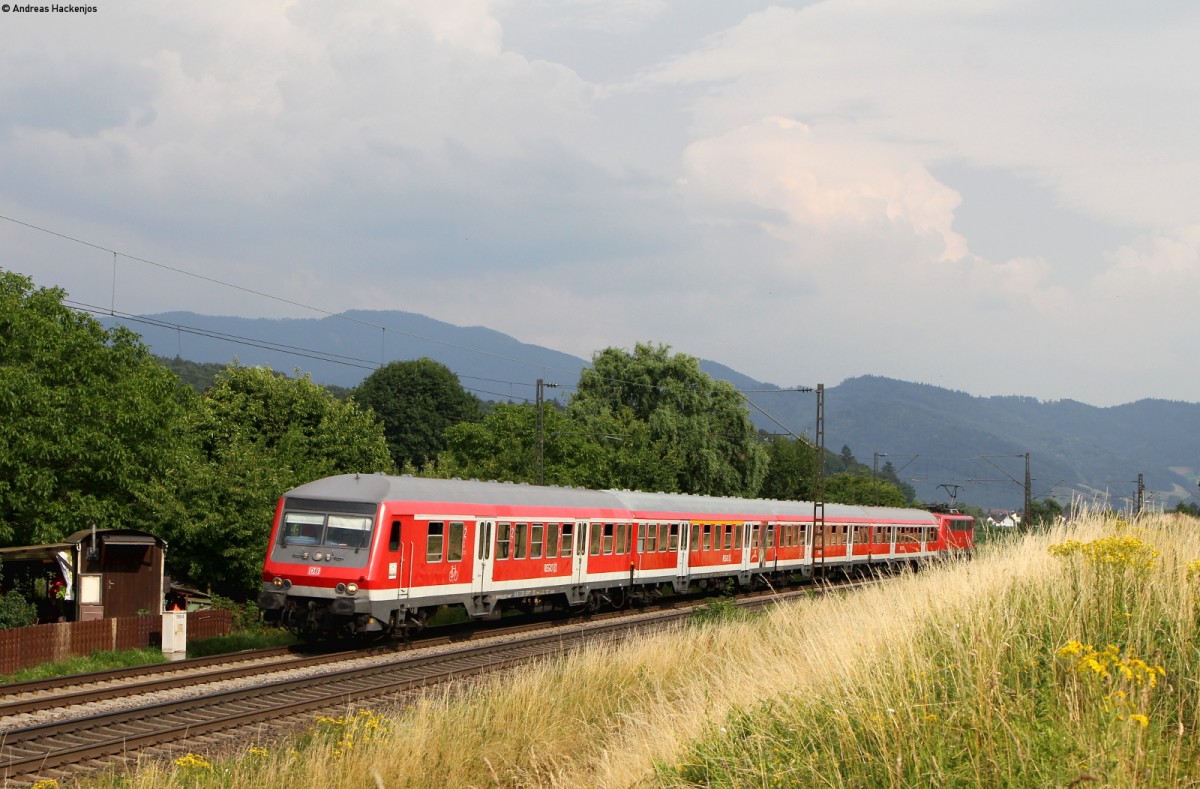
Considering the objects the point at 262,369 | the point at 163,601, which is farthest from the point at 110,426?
the point at 262,369

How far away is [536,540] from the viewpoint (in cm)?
2648

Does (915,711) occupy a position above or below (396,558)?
above

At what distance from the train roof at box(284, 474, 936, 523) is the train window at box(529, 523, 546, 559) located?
1.82 ft

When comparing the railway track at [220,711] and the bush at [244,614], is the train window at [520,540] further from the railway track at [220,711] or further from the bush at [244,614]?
the bush at [244,614]

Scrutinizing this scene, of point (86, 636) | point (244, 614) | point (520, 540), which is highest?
point (520, 540)

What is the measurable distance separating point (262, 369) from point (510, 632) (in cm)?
2350

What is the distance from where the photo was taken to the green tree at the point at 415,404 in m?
101

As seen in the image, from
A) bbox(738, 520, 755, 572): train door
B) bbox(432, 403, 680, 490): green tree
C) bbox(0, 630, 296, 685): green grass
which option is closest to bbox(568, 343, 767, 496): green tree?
bbox(432, 403, 680, 490): green tree

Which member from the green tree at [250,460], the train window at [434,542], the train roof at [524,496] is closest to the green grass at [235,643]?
the train roof at [524,496]

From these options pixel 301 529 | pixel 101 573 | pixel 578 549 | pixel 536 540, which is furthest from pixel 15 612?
pixel 578 549

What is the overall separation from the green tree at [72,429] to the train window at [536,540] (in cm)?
923

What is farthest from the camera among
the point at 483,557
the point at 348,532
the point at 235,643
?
the point at 483,557

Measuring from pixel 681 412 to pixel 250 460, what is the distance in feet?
158

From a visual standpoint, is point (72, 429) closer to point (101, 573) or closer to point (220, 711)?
point (101, 573)
